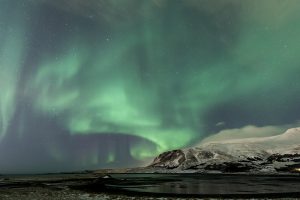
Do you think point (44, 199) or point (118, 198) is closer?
point (44, 199)

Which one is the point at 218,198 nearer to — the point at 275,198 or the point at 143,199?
the point at 275,198

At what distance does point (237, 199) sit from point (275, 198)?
314 inches

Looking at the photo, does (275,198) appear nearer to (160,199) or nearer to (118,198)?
(160,199)

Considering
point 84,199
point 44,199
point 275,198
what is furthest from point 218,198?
point 44,199

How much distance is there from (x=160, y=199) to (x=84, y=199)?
14256 millimetres

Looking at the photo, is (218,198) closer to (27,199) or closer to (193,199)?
(193,199)

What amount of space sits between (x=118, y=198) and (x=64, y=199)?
10.7 m

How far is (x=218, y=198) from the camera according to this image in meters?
60.4

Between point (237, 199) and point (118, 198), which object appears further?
point (118, 198)

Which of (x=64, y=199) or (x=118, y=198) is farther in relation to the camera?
(x=118, y=198)

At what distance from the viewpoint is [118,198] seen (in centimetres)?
6291

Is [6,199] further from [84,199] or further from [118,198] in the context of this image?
[118,198]

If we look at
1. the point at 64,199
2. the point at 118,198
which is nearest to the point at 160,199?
the point at 118,198

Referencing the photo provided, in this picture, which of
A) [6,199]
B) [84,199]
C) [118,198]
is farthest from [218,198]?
[6,199]
